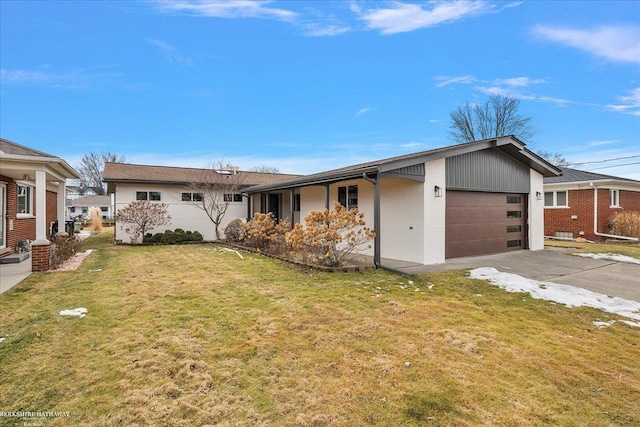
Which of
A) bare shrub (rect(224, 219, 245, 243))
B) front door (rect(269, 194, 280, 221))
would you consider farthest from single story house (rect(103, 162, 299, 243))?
bare shrub (rect(224, 219, 245, 243))

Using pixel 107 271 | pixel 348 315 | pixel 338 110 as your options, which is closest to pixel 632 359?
pixel 348 315

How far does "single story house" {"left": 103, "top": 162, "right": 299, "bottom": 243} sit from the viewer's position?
52.3ft

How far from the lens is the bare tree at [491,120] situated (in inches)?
1213

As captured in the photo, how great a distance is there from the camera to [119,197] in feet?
52.2

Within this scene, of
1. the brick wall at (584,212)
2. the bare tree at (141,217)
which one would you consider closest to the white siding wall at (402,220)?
the bare tree at (141,217)

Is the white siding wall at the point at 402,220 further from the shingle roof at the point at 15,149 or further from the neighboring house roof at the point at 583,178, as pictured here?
the neighboring house roof at the point at 583,178

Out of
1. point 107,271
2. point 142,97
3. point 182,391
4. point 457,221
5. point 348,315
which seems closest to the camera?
point 182,391

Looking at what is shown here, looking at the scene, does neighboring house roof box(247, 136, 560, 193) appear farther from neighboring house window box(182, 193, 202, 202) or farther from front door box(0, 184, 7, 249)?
front door box(0, 184, 7, 249)

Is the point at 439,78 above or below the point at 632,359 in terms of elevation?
above

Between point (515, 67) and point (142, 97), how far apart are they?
21.3 meters

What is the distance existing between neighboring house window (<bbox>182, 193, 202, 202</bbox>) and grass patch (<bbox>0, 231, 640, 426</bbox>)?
10969 millimetres

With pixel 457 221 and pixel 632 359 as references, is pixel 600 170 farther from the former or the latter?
pixel 632 359

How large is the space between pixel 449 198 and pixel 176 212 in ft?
43.8

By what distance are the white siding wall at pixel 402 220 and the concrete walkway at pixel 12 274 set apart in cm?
944
